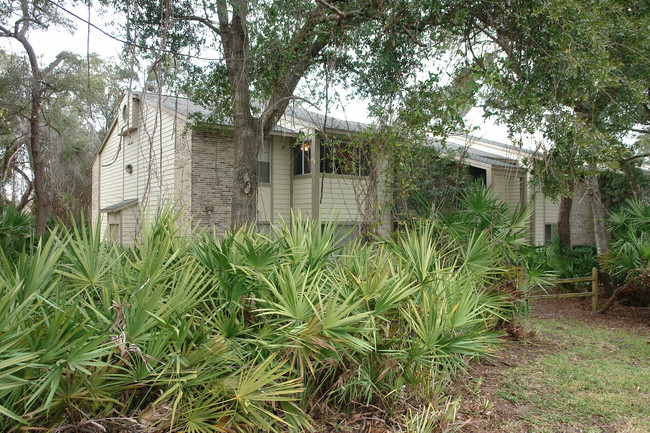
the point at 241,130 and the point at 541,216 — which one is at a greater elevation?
→ the point at 241,130

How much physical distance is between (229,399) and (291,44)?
23.8 feet

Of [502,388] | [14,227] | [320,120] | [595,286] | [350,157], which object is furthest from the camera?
[320,120]

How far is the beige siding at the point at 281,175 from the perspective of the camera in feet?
51.9

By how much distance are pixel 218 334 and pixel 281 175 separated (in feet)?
40.8

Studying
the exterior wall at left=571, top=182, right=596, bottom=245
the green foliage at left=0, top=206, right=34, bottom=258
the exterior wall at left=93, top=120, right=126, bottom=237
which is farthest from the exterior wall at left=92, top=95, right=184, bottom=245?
→ the exterior wall at left=571, top=182, right=596, bottom=245

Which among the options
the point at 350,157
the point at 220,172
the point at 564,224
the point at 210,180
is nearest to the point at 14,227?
the point at 350,157

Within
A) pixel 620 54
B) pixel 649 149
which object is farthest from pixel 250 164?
pixel 649 149

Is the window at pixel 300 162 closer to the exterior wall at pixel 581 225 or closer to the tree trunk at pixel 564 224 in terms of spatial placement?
the tree trunk at pixel 564 224

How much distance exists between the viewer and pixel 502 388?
572 cm

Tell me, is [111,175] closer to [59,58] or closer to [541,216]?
[59,58]

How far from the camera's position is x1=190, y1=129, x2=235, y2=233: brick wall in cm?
1438

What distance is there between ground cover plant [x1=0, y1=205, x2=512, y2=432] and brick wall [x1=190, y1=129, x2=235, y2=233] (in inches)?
385

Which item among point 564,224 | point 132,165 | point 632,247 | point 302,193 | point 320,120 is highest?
point 320,120

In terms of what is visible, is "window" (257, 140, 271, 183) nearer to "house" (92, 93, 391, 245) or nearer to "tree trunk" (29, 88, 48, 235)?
"house" (92, 93, 391, 245)
